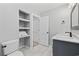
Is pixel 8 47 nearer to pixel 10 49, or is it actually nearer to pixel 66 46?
pixel 10 49

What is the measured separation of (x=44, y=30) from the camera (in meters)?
3.71

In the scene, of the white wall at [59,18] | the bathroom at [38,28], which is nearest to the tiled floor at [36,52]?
the bathroom at [38,28]

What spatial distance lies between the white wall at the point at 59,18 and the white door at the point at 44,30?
1.12 ft

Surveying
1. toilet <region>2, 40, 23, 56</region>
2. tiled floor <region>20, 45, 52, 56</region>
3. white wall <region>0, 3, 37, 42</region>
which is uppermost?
white wall <region>0, 3, 37, 42</region>

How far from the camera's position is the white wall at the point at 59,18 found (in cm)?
326

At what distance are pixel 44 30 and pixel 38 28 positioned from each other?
50 centimetres

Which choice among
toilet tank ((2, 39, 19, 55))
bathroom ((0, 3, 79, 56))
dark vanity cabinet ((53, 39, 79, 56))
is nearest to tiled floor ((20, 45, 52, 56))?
bathroom ((0, 3, 79, 56))

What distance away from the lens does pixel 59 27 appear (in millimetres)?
3506

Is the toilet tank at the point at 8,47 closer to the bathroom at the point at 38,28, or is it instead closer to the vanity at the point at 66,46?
the bathroom at the point at 38,28

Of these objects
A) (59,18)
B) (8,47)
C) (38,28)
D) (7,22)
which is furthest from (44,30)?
(8,47)

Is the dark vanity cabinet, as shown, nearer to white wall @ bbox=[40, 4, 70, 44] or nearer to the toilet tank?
the toilet tank

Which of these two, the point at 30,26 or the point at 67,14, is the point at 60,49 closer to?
the point at 30,26

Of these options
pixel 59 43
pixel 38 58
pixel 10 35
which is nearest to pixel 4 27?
pixel 10 35

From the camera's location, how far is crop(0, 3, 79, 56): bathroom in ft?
4.95
